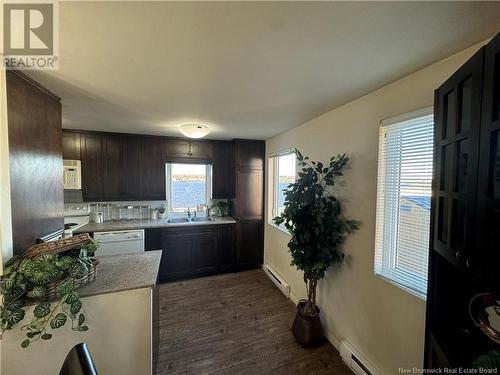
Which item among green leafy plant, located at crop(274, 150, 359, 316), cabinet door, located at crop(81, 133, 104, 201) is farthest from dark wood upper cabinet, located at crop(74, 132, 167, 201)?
green leafy plant, located at crop(274, 150, 359, 316)

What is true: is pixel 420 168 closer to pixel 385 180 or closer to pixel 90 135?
pixel 385 180

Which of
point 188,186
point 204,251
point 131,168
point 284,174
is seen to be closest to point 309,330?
point 204,251

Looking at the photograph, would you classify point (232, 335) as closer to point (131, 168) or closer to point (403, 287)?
point (403, 287)

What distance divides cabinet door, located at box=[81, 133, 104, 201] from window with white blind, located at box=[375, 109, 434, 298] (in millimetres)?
3867

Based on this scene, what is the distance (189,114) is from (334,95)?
1.53 meters

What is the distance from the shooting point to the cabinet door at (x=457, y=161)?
2.51 ft

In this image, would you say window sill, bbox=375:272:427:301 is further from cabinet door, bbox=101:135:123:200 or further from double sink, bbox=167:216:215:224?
cabinet door, bbox=101:135:123:200

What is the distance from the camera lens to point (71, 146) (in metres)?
3.14

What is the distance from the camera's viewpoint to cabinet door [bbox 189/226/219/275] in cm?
352

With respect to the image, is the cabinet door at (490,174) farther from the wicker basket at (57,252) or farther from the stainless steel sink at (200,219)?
the stainless steel sink at (200,219)

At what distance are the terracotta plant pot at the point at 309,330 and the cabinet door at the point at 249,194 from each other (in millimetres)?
1987

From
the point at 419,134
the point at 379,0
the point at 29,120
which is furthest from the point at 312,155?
the point at 29,120

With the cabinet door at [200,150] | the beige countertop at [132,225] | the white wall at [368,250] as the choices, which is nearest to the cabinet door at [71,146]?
the beige countertop at [132,225]

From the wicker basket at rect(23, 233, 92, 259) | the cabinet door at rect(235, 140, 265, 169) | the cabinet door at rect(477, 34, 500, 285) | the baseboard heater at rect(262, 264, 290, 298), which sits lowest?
the baseboard heater at rect(262, 264, 290, 298)
